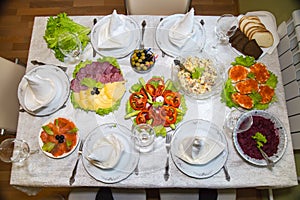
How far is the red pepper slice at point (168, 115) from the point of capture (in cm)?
162

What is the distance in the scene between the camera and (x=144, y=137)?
158 cm

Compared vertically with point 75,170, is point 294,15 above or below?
above

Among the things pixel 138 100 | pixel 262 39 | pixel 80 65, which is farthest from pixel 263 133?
pixel 80 65

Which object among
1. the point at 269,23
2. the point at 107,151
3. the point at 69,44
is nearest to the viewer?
the point at 107,151

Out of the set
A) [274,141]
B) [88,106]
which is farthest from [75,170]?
[274,141]

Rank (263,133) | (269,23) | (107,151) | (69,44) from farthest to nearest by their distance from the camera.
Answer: (269,23) → (69,44) → (263,133) → (107,151)

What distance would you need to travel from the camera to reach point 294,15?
1889 millimetres

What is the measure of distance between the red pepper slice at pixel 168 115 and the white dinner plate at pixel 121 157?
187mm

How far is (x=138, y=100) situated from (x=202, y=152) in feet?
1.31

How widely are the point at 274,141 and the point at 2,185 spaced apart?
6.15 ft

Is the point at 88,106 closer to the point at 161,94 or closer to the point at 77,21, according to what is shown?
the point at 161,94

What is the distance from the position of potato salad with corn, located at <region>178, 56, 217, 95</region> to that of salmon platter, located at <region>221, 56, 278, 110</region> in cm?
9

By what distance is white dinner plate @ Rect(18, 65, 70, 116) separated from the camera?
1654mm

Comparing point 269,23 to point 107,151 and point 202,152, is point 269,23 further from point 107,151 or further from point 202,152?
point 107,151
